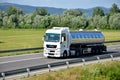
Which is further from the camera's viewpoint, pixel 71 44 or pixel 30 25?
pixel 30 25

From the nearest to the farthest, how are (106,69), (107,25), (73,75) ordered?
(73,75) → (106,69) → (107,25)

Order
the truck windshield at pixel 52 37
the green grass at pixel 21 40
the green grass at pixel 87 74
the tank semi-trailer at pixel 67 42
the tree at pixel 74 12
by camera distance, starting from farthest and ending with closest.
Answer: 1. the tree at pixel 74 12
2. the green grass at pixel 21 40
3. the truck windshield at pixel 52 37
4. the tank semi-trailer at pixel 67 42
5. the green grass at pixel 87 74

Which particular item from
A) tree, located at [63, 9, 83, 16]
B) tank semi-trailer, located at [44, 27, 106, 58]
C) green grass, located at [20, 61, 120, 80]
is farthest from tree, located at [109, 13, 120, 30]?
green grass, located at [20, 61, 120, 80]

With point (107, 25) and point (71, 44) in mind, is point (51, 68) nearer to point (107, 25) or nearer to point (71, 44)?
point (71, 44)

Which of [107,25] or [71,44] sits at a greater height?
[71,44]

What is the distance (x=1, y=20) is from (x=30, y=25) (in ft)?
60.0

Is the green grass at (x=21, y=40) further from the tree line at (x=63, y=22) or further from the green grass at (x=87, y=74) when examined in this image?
the tree line at (x=63, y=22)

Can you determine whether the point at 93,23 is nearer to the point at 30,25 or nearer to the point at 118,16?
the point at 118,16

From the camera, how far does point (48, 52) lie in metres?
37.2

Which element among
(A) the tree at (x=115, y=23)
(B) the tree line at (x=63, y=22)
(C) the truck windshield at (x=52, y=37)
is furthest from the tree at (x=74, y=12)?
(C) the truck windshield at (x=52, y=37)

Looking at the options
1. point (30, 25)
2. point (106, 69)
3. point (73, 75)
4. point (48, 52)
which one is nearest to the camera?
point (73, 75)

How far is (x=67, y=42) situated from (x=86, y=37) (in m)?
4.26

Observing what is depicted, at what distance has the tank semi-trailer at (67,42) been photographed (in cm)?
3719

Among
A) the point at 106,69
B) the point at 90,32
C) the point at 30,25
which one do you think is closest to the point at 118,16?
the point at 30,25
